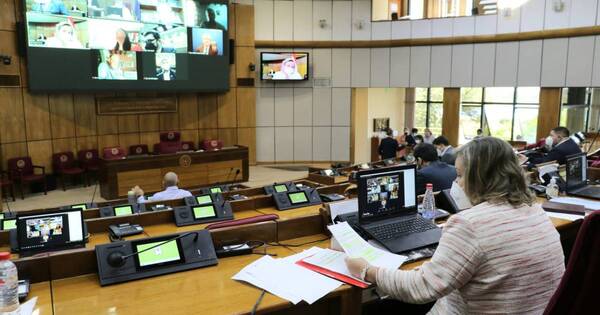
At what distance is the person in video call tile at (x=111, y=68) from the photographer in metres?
8.95

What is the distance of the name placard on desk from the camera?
988 cm

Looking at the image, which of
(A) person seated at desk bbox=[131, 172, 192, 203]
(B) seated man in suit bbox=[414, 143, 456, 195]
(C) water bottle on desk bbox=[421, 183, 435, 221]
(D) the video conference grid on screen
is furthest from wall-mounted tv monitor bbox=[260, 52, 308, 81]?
(D) the video conference grid on screen

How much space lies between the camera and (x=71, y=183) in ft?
31.2

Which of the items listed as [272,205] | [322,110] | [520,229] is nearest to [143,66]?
[322,110]

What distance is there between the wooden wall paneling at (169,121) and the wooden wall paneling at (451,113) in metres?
6.33

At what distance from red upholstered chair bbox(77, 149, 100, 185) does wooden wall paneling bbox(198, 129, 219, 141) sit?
2502 millimetres

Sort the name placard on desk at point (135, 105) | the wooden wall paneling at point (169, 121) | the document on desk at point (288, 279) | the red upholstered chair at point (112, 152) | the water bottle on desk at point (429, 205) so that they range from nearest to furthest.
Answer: the document on desk at point (288, 279), the water bottle on desk at point (429, 205), the red upholstered chair at point (112, 152), the name placard on desk at point (135, 105), the wooden wall paneling at point (169, 121)

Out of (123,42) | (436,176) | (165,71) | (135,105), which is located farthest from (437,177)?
(135,105)

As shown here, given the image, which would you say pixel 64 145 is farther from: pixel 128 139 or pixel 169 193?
pixel 169 193

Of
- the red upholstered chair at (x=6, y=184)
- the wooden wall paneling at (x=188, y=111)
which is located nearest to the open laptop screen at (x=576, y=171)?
the red upholstered chair at (x=6, y=184)

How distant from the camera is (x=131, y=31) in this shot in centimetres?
921

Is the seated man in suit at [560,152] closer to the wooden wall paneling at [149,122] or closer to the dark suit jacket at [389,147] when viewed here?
the dark suit jacket at [389,147]

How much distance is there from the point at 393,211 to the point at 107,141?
880cm

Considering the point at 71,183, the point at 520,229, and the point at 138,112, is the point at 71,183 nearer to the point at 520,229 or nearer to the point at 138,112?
the point at 138,112
